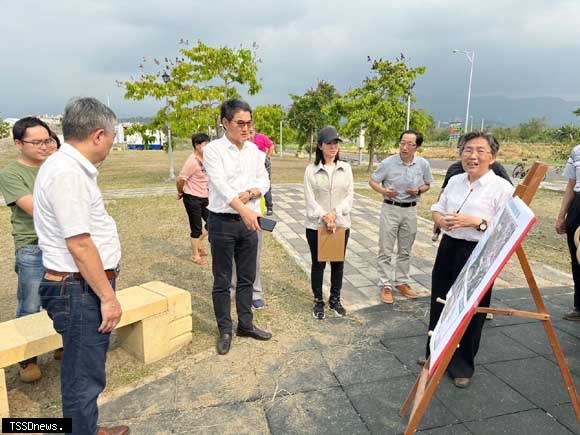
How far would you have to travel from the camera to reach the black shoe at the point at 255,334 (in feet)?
11.0

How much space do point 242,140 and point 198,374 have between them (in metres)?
1.79

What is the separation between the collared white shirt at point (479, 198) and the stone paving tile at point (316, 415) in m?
1.35

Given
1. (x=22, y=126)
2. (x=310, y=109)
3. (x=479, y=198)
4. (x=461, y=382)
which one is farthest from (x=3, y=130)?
(x=461, y=382)

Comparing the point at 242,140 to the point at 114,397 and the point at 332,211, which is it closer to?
the point at 332,211

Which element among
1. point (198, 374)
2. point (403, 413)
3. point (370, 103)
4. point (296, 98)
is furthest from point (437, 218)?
point (296, 98)

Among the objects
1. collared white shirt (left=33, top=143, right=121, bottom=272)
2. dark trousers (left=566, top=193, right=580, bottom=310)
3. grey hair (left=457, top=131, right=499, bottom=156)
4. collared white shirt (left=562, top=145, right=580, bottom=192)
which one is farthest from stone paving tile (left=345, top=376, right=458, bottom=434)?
collared white shirt (left=562, top=145, right=580, bottom=192)

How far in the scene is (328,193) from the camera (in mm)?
3586

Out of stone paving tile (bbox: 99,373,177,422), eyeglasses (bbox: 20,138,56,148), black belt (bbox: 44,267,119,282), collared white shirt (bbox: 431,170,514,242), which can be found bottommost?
stone paving tile (bbox: 99,373,177,422)

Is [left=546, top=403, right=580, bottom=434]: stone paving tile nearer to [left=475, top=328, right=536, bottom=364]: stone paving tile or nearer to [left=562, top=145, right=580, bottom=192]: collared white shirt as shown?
[left=475, top=328, right=536, bottom=364]: stone paving tile

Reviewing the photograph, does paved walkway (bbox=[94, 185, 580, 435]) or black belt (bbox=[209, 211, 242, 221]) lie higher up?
black belt (bbox=[209, 211, 242, 221])

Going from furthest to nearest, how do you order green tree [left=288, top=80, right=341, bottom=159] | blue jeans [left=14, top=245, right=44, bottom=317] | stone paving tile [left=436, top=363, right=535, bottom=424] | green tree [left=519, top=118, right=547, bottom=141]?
green tree [left=519, top=118, right=547, bottom=141], green tree [left=288, top=80, right=341, bottom=159], blue jeans [left=14, top=245, right=44, bottom=317], stone paving tile [left=436, top=363, right=535, bottom=424]

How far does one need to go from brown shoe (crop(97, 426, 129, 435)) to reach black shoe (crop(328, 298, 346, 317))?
2.11m

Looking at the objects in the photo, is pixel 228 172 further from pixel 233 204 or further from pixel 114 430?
pixel 114 430

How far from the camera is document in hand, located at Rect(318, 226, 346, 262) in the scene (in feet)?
11.6
